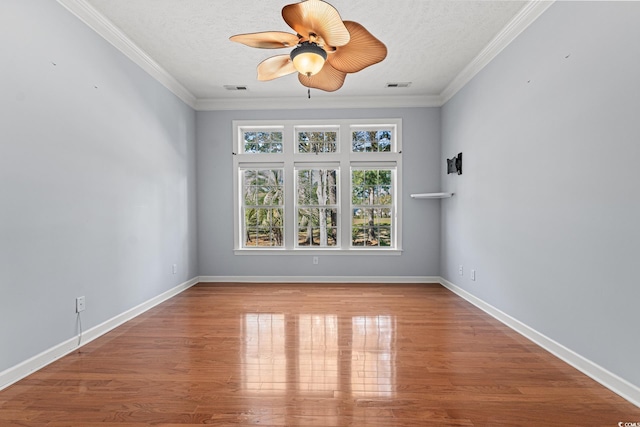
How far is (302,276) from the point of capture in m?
4.78

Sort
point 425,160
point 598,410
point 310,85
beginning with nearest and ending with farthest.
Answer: point 598,410, point 310,85, point 425,160

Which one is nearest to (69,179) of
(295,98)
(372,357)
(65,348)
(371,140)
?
(65,348)

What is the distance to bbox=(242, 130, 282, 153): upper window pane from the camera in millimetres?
4855

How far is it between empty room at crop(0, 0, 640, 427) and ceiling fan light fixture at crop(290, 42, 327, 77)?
0.05ft

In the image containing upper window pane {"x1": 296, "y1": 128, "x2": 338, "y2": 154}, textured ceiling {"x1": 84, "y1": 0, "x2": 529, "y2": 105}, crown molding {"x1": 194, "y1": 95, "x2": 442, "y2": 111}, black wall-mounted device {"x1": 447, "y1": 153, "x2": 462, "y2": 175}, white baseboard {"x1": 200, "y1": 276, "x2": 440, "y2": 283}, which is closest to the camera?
textured ceiling {"x1": 84, "y1": 0, "x2": 529, "y2": 105}

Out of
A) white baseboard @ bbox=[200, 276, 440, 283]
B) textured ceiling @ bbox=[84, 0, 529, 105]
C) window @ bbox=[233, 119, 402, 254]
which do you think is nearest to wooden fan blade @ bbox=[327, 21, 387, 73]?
textured ceiling @ bbox=[84, 0, 529, 105]

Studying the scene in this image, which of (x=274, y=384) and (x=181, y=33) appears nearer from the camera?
(x=274, y=384)

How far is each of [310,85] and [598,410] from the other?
291 centimetres

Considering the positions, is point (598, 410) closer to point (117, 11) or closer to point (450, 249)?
point (450, 249)

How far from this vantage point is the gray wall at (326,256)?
4.69 m

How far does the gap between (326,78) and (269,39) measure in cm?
58

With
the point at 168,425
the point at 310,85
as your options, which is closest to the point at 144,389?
the point at 168,425

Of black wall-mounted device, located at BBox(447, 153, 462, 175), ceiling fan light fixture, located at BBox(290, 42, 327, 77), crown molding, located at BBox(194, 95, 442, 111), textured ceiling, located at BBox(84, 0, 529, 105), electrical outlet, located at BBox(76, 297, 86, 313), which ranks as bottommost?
electrical outlet, located at BBox(76, 297, 86, 313)

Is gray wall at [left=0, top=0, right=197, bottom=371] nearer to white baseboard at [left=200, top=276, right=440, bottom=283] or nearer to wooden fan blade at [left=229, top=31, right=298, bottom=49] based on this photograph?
white baseboard at [left=200, top=276, right=440, bottom=283]
